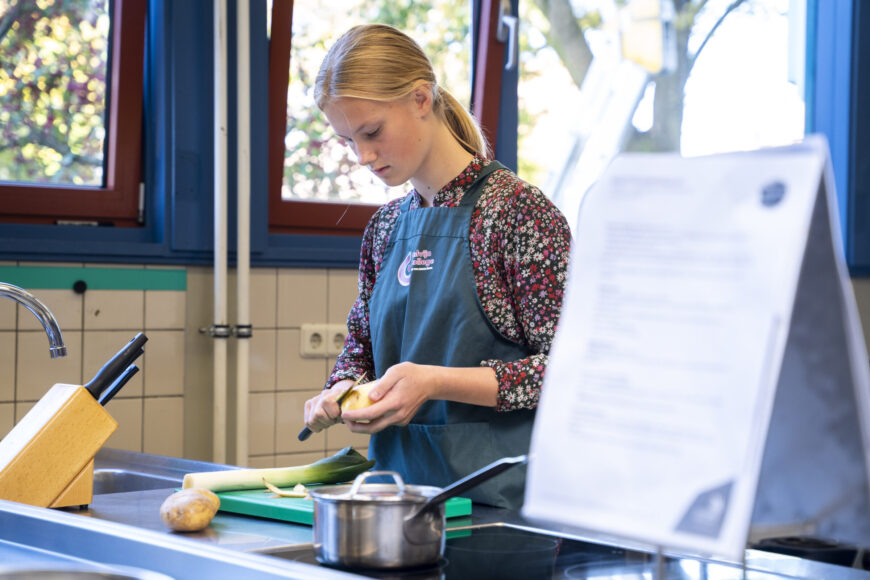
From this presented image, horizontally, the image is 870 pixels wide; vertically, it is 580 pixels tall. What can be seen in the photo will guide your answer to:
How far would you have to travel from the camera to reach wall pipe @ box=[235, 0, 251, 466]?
251 centimetres

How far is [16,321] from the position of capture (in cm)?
233

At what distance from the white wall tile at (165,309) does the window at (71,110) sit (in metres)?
0.23

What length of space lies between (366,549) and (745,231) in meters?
0.47

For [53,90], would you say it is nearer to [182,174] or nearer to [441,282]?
[182,174]

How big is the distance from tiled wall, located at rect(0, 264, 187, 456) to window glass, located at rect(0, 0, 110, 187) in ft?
1.05

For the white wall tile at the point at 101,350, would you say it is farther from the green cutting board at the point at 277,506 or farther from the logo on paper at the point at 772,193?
the logo on paper at the point at 772,193

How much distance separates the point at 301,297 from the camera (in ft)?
8.85

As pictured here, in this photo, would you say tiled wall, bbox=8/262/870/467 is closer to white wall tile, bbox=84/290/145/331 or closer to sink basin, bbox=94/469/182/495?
white wall tile, bbox=84/290/145/331

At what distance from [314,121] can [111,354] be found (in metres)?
0.88

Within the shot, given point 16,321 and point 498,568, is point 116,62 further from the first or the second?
point 498,568

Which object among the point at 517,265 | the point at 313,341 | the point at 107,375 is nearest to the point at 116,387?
the point at 107,375

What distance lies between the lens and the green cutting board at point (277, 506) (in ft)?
3.78

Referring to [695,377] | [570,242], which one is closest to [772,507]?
[695,377]

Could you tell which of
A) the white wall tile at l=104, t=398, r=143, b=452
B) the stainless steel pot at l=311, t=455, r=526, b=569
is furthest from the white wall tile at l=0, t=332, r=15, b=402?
the stainless steel pot at l=311, t=455, r=526, b=569
